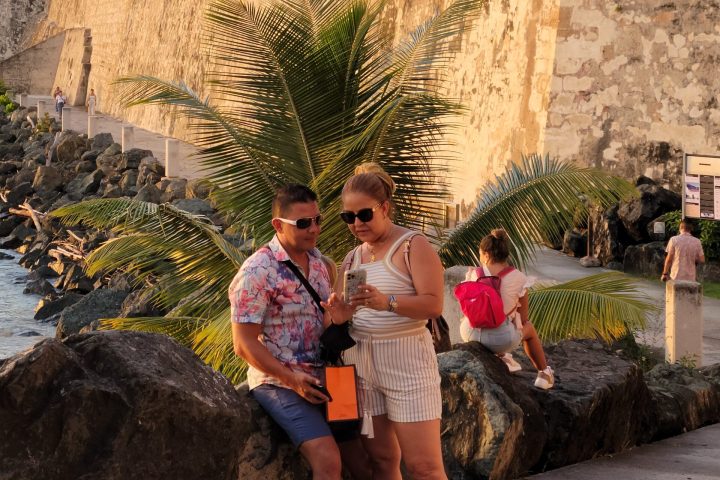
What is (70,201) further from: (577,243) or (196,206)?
(577,243)

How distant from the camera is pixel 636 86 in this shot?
53.5ft

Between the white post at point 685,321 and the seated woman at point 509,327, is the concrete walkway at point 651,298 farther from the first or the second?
the seated woman at point 509,327

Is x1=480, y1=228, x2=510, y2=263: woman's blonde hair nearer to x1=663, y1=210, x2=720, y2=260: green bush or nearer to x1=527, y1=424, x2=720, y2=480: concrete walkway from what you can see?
x1=527, y1=424, x2=720, y2=480: concrete walkway

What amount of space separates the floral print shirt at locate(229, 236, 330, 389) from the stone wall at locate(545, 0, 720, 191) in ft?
40.7

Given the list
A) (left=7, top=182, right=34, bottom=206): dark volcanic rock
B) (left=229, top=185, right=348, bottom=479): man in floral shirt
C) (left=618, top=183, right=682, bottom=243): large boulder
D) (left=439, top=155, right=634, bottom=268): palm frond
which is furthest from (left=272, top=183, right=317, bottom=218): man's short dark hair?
(left=7, top=182, right=34, bottom=206): dark volcanic rock

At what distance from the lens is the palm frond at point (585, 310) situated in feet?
28.7

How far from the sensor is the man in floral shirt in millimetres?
4008

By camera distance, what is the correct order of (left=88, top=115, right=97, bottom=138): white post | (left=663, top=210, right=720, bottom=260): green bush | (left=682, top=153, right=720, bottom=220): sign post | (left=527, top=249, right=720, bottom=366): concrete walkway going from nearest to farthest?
(left=682, top=153, right=720, bottom=220): sign post
(left=527, top=249, right=720, bottom=366): concrete walkway
(left=663, top=210, right=720, bottom=260): green bush
(left=88, top=115, right=97, bottom=138): white post

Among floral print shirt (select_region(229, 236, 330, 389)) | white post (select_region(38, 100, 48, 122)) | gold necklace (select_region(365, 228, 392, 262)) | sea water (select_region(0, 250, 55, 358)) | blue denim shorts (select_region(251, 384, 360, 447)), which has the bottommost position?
sea water (select_region(0, 250, 55, 358))

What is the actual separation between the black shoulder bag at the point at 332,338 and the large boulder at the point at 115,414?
0.33 metres

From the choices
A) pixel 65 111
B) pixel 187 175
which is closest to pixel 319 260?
pixel 187 175

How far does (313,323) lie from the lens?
4141mm

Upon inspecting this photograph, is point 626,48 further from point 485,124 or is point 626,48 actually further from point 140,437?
point 140,437

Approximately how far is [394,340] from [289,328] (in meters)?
0.36
